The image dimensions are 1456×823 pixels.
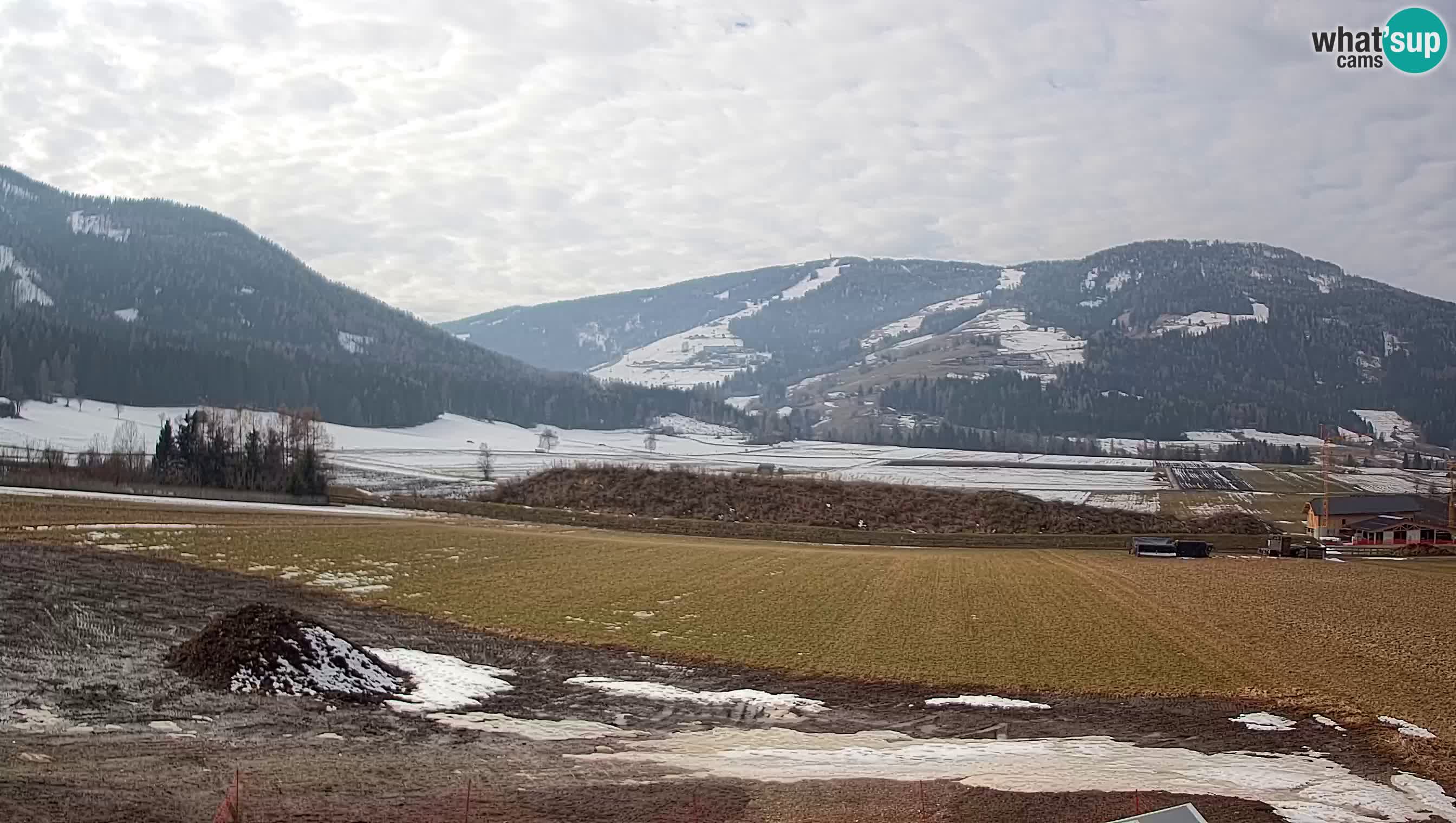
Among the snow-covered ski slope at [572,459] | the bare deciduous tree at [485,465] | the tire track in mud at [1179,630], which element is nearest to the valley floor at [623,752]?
the tire track in mud at [1179,630]

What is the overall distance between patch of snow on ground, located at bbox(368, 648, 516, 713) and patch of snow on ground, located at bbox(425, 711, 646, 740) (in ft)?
2.13

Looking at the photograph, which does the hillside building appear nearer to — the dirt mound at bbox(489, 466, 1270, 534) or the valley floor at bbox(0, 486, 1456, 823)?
the dirt mound at bbox(489, 466, 1270, 534)

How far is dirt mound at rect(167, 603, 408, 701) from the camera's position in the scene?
18.0 metres

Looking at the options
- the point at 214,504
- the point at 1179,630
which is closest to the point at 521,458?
the point at 214,504

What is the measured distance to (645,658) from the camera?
962 inches

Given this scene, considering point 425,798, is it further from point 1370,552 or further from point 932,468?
point 932,468

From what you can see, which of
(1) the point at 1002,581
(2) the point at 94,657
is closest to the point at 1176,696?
(1) the point at 1002,581

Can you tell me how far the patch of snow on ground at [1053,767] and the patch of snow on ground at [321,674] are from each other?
5.92 m

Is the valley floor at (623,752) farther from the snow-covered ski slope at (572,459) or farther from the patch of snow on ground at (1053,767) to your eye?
the snow-covered ski slope at (572,459)

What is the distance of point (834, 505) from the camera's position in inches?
2943

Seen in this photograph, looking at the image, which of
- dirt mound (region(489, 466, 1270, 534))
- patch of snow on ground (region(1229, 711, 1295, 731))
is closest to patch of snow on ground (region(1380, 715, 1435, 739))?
patch of snow on ground (region(1229, 711, 1295, 731))

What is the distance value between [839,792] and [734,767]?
212 centimetres

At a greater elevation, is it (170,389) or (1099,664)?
(170,389)

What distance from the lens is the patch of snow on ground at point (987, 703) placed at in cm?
2033
